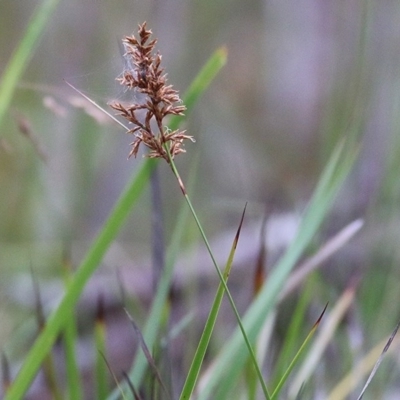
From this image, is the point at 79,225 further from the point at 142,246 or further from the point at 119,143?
the point at 119,143

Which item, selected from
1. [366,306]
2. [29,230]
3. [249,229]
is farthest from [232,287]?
[29,230]

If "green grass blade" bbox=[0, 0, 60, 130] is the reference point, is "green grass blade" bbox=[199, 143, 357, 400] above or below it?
below

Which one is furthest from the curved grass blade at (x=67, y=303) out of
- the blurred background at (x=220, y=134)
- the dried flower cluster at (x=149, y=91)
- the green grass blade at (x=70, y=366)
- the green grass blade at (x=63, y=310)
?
the blurred background at (x=220, y=134)

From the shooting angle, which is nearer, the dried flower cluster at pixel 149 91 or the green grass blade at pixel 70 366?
the dried flower cluster at pixel 149 91

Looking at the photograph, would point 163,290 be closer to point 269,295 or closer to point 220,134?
point 269,295

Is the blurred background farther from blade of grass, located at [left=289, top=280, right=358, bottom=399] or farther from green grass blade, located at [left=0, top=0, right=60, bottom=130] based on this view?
green grass blade, located at [left=0, top=0, right=60, bottom=130]

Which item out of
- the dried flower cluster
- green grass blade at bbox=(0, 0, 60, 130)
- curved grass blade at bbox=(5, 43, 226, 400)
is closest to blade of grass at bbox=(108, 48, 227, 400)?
curved grass blade at bbox=(5, 43, 226, 400)

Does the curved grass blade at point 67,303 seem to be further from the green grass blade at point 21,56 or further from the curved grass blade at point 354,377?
the curved grass blade at point 354,377

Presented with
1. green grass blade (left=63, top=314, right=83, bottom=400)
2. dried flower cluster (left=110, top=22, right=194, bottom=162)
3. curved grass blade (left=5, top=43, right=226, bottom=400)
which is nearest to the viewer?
dried flower cluster (left=110, top=22, right=194, bottom=162)
